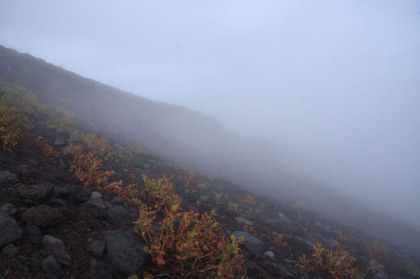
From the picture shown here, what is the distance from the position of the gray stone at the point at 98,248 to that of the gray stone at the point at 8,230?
2.80ft

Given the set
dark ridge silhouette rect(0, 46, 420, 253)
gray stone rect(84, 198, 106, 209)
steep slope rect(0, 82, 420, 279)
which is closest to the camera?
steep slope rect(0, 82, 420, 279)

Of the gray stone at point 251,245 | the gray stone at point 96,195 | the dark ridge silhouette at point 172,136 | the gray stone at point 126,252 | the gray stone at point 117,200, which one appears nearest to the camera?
the gray stone at point 126,252

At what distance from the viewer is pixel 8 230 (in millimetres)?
2463

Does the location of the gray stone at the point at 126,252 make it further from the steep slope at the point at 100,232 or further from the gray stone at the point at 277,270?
the gray stone at the point at 277,270

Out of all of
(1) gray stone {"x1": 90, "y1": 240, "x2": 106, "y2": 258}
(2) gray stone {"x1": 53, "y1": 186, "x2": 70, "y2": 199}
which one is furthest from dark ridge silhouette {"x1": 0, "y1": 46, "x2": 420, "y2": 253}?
(1) gray stone {"x1": 90, "y1": 240, "x2": 106, "y2": 258}

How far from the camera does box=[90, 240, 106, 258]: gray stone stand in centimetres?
275

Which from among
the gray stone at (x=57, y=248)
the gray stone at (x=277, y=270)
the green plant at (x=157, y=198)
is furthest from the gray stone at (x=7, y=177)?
the gray stone at (x=277, y=270)

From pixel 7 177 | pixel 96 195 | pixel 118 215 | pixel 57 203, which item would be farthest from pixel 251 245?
pixel 7 177

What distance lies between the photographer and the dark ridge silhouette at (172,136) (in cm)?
1606

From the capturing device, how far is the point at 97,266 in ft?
8.39

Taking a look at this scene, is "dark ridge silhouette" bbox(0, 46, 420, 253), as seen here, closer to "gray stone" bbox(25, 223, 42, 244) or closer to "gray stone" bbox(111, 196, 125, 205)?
"gray stone" bbox(111, 196, 125, 205)

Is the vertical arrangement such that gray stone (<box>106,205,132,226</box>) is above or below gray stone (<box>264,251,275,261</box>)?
above

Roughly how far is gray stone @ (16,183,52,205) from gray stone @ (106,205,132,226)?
101cm

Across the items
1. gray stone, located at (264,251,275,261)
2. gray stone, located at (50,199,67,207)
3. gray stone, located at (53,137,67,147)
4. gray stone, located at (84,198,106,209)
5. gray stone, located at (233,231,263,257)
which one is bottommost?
gray stone, located at (264,251,275,261)
